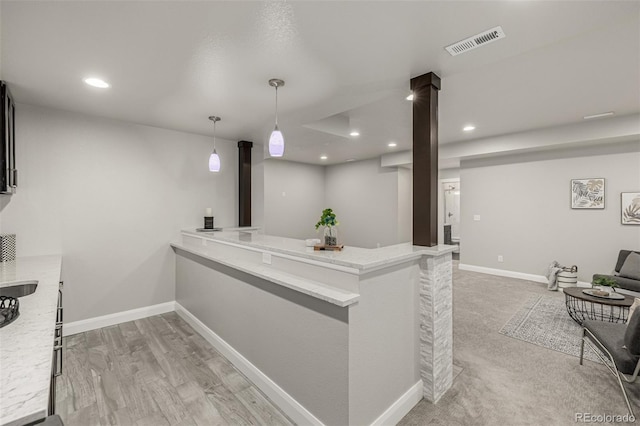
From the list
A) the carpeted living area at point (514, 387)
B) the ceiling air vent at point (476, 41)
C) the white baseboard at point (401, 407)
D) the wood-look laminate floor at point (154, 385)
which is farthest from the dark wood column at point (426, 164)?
the wood-look laminate floor at point (154, 385)

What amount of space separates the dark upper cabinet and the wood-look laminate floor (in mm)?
1701

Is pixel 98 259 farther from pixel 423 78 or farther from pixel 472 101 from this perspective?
pixel 472 101

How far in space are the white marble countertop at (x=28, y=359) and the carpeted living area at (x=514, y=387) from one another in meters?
1.98

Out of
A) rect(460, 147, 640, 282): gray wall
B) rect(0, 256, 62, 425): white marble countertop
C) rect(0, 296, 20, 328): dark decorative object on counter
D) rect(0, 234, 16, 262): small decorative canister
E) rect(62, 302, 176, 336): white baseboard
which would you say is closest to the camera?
rect(0, 256, 62, 425): white marble countertop

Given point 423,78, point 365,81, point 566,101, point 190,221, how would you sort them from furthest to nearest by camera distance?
point 190,221 < point 566,101 < point 365,81 < point 423,78

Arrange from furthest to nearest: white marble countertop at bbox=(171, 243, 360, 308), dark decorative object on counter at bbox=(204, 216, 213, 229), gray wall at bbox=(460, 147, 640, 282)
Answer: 1. gray wall at bbox=(460, 147, 640, 282)
2. dark decorative object on counter at bbox=(204, 216, 213, 229)
3. white marble countertop at bbox=(171, 243, 360, 308)

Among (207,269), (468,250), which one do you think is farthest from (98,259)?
(468,250)

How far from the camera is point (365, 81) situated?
252 cm

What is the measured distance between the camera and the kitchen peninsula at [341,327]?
1674mm

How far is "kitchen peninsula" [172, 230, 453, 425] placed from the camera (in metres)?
1.67

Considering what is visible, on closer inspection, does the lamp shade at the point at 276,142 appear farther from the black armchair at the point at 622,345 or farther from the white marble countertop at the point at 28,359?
the black armchair at the point at 622,345

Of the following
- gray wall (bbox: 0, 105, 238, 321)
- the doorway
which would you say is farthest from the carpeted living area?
the doorway

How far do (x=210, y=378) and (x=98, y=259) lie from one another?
2.17m

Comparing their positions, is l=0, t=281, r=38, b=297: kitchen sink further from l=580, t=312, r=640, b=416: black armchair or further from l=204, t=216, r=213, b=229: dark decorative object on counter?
l=580, t=312, r=640, b=416: black armchair
